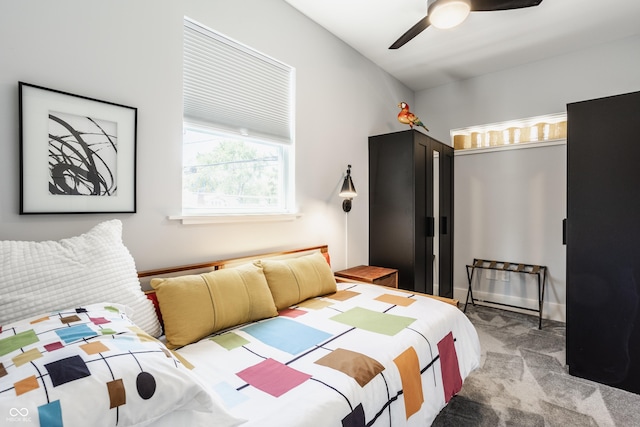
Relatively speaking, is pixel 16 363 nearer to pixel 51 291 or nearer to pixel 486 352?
pixel 51 291

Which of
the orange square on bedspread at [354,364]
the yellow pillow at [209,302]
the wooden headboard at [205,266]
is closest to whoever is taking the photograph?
the orange square on bedspread at [354,364]

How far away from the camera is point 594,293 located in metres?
2.28

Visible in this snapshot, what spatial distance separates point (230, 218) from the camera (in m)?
2.22

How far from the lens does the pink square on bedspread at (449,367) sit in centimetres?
172

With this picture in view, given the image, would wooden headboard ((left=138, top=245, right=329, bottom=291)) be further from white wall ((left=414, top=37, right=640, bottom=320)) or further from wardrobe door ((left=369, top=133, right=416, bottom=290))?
white wall ((left=414, top=37, right=640, bottom=320))

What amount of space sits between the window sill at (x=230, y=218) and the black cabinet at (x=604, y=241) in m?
2.11

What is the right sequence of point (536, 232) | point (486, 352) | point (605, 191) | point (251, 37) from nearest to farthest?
1. point (605, 191)
2. point (251, 37)
3. point (486, 352)
4. point (536, 232)

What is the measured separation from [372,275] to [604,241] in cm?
170

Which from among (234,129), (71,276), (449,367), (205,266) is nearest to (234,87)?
(234,129)

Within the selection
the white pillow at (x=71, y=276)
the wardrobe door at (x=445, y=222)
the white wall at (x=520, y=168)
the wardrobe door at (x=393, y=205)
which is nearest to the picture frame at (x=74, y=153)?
the white pillow at (x=71, y=276)

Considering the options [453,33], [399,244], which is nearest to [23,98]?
[399,244]

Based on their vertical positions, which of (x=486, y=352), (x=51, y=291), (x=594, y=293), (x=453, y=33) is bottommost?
(x=486, y=352)

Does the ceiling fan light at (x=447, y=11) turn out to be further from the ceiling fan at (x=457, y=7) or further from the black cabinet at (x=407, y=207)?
the black cabinet at (x=407, y=207)

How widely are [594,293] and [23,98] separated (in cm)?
351
